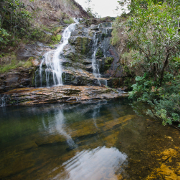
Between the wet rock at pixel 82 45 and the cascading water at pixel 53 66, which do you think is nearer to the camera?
the cascading water at pixel 53 66

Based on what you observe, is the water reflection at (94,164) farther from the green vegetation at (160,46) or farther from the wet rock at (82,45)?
the wet rock at (82,45)

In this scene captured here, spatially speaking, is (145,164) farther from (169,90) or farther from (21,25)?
(21,25)

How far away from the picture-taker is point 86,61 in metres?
13.7

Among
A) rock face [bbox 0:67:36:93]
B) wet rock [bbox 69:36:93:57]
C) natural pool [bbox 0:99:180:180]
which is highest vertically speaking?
wet rock [bbox 69:36:93:57]

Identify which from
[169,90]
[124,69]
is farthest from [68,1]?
[169,90]

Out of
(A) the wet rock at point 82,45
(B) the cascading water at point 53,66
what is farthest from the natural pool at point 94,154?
(A) the wet rock at point 82,45

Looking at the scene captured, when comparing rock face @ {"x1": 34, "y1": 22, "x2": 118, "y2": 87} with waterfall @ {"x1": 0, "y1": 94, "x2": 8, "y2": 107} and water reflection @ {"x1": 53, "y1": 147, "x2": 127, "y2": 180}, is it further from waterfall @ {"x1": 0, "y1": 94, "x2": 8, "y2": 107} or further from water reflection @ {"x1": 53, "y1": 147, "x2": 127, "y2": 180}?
water reflection @ {"x1": 53, "y1": 147, "x2": 127, "y2": 180}

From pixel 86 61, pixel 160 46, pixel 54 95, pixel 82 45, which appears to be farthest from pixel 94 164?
pixel 82 45

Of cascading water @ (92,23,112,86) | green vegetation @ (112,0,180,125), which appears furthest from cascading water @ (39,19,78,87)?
green vegetation @ (112,0,180,125)

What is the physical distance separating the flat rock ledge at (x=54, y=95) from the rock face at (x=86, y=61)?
1.64 m

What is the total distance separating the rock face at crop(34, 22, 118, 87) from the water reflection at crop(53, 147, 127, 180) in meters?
9.38

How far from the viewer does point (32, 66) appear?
1102 cm

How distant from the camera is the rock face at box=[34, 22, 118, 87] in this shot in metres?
11.5

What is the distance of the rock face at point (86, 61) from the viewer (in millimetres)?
11500
